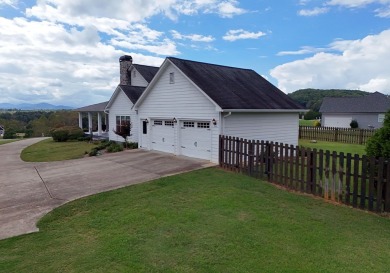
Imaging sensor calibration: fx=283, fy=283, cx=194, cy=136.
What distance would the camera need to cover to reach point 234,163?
39.9 ft

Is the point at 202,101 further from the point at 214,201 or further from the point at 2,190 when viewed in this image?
the point at 2,190

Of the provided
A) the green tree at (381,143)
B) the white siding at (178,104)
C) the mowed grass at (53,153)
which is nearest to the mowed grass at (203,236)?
the green tree at (381,143)

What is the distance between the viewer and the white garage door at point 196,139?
14.4m

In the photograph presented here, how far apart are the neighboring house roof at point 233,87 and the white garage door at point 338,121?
96.6 ft

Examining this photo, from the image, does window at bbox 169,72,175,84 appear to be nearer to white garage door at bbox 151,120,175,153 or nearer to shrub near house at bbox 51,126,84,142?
white garage door at bbox 151,120,175,153

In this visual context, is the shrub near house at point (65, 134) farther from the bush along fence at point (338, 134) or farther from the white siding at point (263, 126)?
the bush along fence at point (338, 134)

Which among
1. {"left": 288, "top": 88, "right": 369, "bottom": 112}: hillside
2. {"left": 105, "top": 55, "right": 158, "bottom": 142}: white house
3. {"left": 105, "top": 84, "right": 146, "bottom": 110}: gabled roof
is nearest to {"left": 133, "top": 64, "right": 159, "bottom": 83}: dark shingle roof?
{"left": 105, "top": 55, "right": 158, "bottom": 142}: white house

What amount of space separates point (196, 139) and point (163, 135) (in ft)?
10.8

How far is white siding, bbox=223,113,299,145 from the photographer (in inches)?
546

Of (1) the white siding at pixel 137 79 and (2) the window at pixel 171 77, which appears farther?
(1) the white siding at pixel 137 79

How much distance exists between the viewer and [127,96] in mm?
22297

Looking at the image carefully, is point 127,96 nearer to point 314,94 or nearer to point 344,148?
point 344,148

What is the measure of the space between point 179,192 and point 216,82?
822 cm

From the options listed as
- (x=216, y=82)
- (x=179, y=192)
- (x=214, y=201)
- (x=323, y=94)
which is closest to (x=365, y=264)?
(x=214, y=201)
